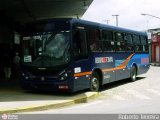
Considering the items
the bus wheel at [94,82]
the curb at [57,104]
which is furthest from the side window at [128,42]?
the curb at [57,104]

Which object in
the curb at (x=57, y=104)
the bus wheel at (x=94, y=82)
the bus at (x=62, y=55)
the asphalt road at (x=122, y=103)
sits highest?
the bus at (x=62, y=55)

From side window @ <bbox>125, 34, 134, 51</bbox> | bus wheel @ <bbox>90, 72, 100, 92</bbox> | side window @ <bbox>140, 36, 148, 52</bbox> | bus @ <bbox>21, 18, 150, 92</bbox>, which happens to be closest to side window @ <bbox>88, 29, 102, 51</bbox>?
bus @ <bbox>21, 18, 150, 92</bbox>

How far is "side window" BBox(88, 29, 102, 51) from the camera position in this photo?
1706cm

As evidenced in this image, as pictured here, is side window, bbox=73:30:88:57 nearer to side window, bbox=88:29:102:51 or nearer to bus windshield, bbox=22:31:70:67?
bus windshield, bbox=22:31:70:67

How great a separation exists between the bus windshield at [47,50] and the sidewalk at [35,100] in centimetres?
127

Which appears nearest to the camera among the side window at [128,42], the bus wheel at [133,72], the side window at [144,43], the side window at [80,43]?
the side window at [80,43]

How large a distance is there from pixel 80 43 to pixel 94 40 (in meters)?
1.59

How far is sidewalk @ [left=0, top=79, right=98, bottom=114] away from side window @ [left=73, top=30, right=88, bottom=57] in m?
1.60

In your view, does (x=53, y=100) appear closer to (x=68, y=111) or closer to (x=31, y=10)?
(x=68, y=111)

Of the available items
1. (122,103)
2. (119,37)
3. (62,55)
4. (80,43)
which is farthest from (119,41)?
(122,103)

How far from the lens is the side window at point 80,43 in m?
15.6

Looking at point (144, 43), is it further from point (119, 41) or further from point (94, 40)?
point (94, 40)

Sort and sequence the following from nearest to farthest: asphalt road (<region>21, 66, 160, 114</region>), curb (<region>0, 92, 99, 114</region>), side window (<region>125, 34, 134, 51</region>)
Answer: asphalt road (<region>21, 66, 160, 114</region>) < curb (<region>0, 92, 99, 114</region>) < side window (<region>125, 34, 134, 51</region>)

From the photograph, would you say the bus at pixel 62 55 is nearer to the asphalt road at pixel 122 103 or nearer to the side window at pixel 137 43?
the asphalt road at pixel 122 103
